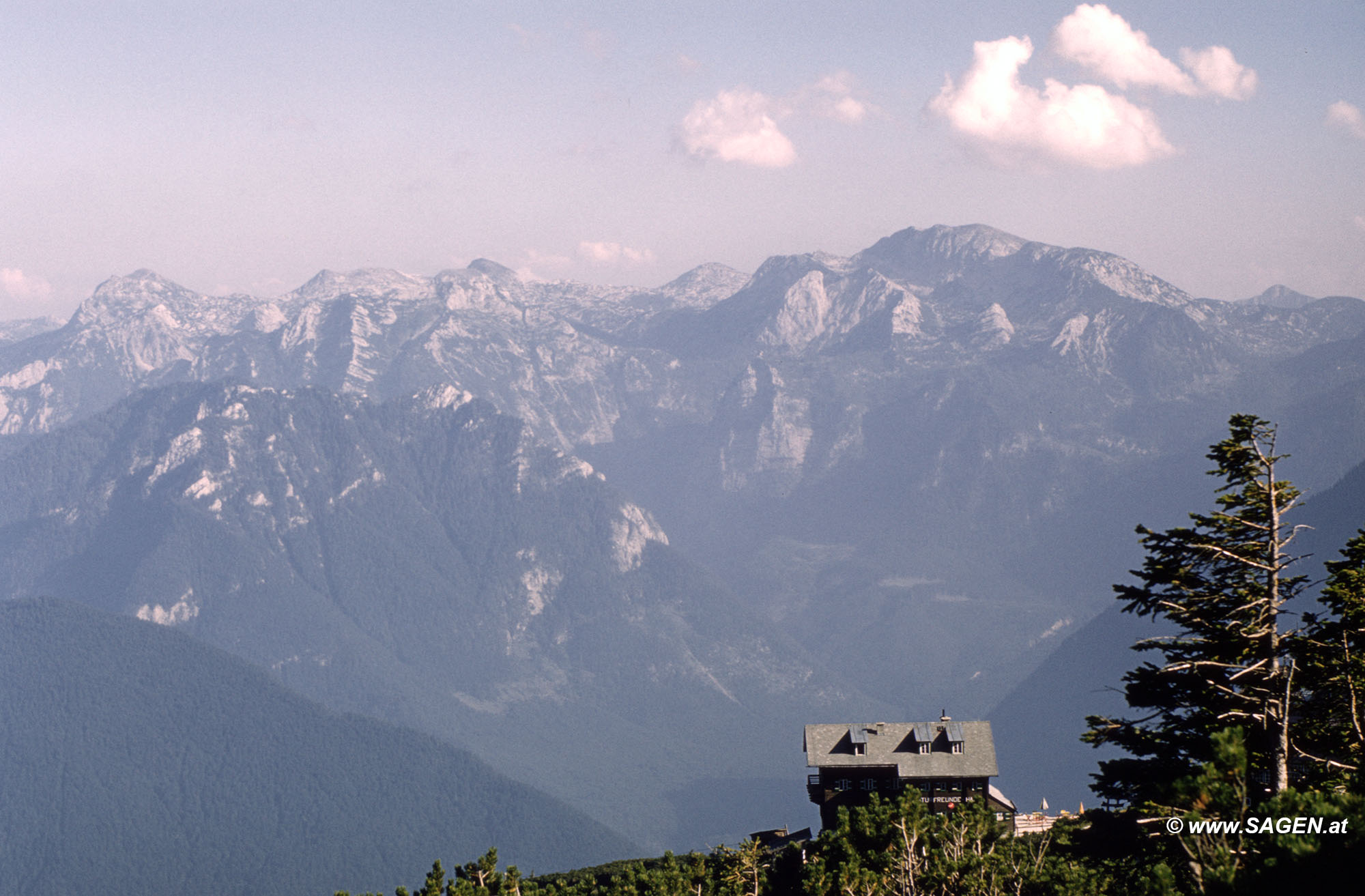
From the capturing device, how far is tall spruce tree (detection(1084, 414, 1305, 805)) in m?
55.8

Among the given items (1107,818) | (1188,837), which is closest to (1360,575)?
(1188,837)

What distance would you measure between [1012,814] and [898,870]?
48565mm

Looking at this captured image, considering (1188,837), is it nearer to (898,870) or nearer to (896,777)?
(898,870)

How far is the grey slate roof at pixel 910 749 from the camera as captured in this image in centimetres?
14275

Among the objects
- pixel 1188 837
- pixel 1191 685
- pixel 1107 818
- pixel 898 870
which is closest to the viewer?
pixel 1188 837

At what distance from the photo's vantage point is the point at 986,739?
14712 cm

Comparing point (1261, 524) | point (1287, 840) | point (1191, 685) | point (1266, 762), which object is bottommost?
point (1287, 840)

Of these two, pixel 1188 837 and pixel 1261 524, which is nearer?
pixel 1188 837

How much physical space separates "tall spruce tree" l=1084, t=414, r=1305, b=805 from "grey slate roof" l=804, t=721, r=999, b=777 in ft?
260

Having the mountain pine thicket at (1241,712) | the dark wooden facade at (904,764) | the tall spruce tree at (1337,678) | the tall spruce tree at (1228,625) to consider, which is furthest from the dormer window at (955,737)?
the tall spruce tree at (1337,678)

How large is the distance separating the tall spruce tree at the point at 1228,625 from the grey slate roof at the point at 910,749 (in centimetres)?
7916

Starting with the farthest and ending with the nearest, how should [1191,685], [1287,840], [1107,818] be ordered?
[1107,818] → [1191,685] → [1287,840]

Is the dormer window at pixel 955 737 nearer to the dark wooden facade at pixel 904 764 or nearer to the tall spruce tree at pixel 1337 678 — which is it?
the dark wooden facade at pixel 904 764

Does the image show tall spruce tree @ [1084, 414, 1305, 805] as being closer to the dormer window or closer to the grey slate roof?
the grey slate roof
